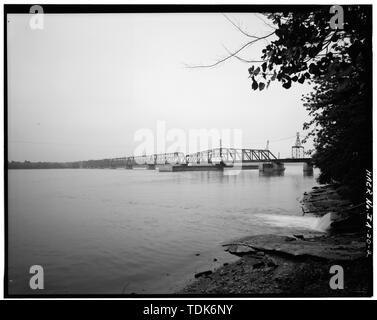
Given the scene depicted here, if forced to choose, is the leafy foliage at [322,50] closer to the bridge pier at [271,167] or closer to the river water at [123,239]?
the river water at [123,239]

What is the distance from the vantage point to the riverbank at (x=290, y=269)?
3256 mm

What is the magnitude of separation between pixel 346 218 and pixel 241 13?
4.96 meters

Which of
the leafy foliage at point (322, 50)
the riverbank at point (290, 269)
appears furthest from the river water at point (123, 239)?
the leafy foliage at point (322, 50)

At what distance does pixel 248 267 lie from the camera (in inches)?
168

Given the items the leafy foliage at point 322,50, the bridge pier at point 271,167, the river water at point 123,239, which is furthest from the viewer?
the bridge pier at point 271,167

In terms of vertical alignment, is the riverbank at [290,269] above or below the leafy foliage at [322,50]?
below

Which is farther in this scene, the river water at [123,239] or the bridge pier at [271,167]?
the bridge pier at [271,167]

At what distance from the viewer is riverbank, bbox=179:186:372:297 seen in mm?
3256

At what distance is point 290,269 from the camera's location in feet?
12.7

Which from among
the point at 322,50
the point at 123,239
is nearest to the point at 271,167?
the point at 123,239

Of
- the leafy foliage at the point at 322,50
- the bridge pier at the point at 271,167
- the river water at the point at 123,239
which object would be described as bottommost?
the river water at the point at 123,239
